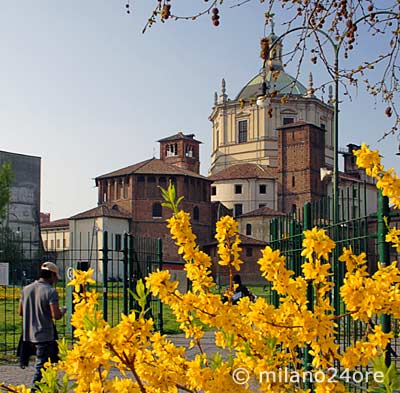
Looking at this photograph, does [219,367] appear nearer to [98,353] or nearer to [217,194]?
[98,353]

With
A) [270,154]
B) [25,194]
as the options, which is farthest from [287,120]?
[25,194]

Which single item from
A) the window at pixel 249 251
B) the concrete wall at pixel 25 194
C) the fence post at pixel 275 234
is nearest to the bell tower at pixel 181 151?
the window at pixel 249 251

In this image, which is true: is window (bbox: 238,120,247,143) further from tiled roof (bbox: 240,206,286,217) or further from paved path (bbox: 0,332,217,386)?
paved path (bbox: 0,332,217,386)

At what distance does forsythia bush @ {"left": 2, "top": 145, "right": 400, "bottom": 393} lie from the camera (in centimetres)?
285

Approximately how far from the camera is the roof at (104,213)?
6939cm

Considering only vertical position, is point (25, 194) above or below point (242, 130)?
below

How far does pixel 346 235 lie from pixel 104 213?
2479 inches

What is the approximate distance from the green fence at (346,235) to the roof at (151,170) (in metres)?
62.5

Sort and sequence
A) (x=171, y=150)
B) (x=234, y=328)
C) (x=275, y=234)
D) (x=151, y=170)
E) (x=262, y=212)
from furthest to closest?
(x=171, y=150), (x=151, y=170), (x=262, y=212), (x=275, y=234), (x=234, y=328)

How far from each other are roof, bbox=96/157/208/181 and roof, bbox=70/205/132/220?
388 cm

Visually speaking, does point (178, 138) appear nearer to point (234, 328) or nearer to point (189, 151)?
point (189, 151)

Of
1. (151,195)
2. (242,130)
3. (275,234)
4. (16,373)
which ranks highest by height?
(242,130)

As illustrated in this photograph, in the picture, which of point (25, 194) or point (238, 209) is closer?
point (25, 194)

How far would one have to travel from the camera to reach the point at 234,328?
10.9ft
